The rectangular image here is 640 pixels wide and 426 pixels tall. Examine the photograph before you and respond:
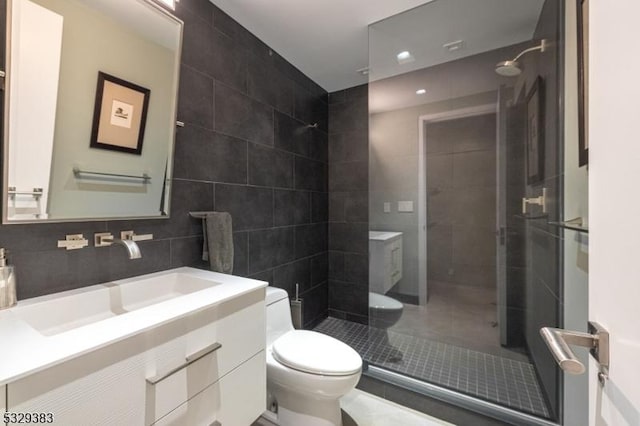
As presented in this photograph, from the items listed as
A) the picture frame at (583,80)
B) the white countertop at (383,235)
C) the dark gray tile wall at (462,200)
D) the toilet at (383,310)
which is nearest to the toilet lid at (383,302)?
the toilet at (383,310)

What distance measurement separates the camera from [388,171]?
7.54 feet

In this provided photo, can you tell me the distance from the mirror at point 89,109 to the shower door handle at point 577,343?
144cm

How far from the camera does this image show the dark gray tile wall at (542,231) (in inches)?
58.4

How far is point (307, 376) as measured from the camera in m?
1.29

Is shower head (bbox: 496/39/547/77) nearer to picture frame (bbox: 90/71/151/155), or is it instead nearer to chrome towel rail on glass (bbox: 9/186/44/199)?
picture frame (bbox: 90/71/151/155)

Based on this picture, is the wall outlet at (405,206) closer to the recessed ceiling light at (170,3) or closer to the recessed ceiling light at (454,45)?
the recessed ceiling light at (454,45)

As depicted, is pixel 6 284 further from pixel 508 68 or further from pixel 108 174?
pixel 508 68

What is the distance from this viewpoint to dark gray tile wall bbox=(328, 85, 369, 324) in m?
2.66

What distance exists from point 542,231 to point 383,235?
1.06 metres

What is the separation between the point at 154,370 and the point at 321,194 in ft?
6.87

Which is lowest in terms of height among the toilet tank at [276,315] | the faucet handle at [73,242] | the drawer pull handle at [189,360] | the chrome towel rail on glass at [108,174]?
the toilet tank at [276,315]

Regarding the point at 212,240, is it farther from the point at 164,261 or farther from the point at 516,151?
the point at 516,151

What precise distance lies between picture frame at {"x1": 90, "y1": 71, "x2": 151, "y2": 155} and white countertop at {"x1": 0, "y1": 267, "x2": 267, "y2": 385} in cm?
61
